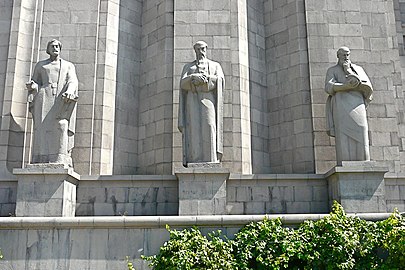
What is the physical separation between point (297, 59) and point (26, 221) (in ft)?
34.4

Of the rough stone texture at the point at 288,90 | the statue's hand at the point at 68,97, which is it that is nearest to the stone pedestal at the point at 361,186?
the rough stone texture at the point at 288,90

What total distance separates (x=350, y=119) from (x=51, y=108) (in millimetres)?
8288

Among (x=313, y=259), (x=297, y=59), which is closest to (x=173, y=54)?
(x=297, y=59)

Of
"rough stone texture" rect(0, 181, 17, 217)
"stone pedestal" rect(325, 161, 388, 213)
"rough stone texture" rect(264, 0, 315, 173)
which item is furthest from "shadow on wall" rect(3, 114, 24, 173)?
"stone pedestal" rect(325, 161, 388, 213)

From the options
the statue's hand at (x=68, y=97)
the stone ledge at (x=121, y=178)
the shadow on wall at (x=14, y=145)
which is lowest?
the stone ledge at (x=121, y=178)

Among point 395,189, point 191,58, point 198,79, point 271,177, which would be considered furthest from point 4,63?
point 395,189

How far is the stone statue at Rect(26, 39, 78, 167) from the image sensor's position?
1330 cm

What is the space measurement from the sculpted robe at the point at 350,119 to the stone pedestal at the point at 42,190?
7.49 metres

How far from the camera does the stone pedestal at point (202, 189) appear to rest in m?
13.1

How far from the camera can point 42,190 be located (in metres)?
12.9

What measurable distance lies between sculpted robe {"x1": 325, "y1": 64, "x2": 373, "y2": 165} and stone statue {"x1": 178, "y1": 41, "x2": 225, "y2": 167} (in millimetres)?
3252

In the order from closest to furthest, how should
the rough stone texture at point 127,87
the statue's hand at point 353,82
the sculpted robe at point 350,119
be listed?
the sculpted robe at point 350,119 → the statue's hand at point 353,82 → the rough stone texture at point 127,87

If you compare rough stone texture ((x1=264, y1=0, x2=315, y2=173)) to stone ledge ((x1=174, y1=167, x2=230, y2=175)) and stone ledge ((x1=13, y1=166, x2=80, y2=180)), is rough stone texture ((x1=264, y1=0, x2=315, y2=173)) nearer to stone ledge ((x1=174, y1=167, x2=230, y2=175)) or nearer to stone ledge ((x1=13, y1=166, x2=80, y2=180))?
stone ledge ((x1=174, y1=167, x2=230, y2=175))

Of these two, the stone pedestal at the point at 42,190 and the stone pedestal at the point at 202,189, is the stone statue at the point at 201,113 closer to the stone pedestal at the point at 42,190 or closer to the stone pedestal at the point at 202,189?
the stone pedestal at the point at 202,189
